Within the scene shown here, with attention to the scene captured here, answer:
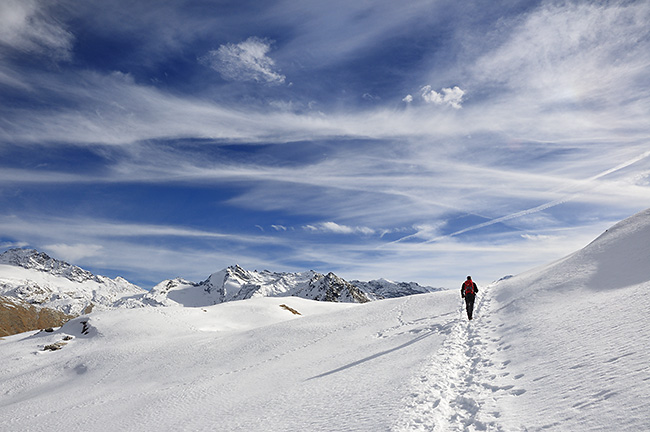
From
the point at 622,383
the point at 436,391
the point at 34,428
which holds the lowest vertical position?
the point at 34,428

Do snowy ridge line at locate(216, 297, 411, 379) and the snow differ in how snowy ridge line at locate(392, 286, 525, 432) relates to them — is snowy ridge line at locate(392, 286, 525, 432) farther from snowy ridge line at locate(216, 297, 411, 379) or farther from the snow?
snowy ridge line at locate(216, 297, 411, 379)

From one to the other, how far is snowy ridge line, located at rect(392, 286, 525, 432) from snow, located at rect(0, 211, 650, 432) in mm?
48

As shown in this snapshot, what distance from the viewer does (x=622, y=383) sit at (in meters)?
6.87

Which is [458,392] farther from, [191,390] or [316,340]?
[316,340]

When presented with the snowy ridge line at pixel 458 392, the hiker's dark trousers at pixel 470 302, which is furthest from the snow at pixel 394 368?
the hiker's dark trousers at pixel 470 302

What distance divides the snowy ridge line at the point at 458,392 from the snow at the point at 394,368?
48mm

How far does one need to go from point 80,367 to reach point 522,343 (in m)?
30.5

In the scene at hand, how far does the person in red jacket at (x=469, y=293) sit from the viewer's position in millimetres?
Result: 19406

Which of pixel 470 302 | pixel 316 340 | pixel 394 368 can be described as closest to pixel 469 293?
pixel 470 302

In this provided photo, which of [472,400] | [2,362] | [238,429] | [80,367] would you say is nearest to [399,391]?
[472,400]

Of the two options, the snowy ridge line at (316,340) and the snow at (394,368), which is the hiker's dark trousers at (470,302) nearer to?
the snow at (394,368)

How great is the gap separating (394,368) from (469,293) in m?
9.16

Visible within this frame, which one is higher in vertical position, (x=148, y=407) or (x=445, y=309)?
(x=445, y=309)

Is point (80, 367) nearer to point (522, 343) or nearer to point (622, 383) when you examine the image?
point (522, 343)
